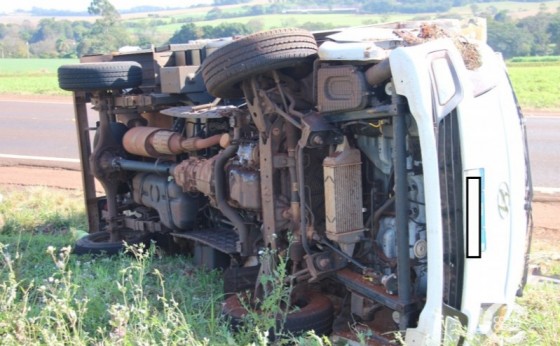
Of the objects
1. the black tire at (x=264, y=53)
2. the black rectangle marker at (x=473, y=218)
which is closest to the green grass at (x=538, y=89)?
the black tire at (x=264, y=53)

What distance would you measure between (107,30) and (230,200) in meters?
59.6

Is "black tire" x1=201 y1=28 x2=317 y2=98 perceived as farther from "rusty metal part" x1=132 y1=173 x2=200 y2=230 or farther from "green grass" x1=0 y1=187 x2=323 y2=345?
"rusty metal part" x1=132 y1=173 x2=200 y2=230

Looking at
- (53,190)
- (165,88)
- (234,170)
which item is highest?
(165,88)

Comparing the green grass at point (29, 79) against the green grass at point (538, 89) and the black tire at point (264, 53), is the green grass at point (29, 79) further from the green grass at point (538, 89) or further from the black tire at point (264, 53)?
the black tire at point (264, 53)

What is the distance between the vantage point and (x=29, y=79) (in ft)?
127

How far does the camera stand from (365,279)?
416cm

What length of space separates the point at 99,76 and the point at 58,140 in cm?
947

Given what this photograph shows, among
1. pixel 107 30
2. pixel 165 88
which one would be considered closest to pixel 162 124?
pixel 165 88

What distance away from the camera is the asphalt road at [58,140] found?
10.9 m

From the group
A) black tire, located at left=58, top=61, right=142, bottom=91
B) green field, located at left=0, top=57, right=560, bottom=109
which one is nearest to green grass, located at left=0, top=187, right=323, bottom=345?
black tire, located at left=58, top=61, right=142, bottom=91

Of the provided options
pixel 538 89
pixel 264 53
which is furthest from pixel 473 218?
pixel 538 89

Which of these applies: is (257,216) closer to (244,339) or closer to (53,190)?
(244,339)

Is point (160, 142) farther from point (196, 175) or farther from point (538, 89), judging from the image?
point (538, 89)

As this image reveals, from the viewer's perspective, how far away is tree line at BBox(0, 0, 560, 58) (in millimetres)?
48531
